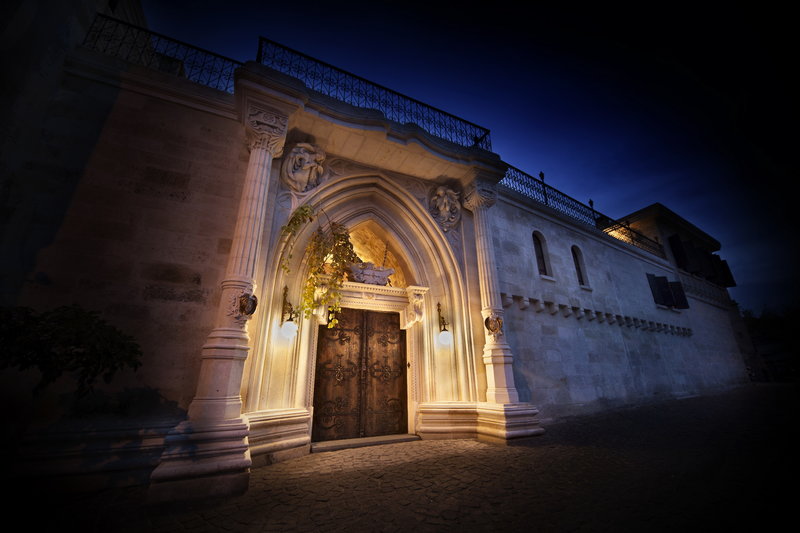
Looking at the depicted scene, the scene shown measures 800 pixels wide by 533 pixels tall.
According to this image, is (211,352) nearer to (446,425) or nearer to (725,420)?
(446,425)

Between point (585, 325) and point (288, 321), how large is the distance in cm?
866

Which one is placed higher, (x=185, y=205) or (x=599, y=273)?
(x=599, y=273)

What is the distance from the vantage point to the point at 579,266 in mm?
10172

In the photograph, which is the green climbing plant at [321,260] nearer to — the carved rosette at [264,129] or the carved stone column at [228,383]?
the carved stone column at [228,383]

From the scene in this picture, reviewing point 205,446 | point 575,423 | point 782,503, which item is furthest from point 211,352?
point 575,423

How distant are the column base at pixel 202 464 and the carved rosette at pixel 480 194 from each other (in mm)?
6290

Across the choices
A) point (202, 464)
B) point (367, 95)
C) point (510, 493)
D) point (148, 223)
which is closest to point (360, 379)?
point (202, 464)

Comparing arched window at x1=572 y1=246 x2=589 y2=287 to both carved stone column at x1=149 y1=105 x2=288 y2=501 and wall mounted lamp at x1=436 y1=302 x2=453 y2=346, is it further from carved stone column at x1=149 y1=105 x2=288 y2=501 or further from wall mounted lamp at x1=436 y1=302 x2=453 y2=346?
carved stone column at x1=149 y1=105 x2=288 y2=501

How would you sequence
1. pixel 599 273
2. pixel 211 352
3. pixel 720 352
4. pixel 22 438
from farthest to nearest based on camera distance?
pixel 720 352
pixel 599 273
pixel 211 352
pixel 22 438

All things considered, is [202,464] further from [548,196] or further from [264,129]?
[548,196]

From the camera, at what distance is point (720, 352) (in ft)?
49.8

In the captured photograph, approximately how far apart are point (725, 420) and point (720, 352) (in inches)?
551

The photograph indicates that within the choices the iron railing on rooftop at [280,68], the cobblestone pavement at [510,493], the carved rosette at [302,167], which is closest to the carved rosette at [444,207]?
the iron railing on rooftop at [280,68]

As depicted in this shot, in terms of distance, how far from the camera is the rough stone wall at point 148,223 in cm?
388
